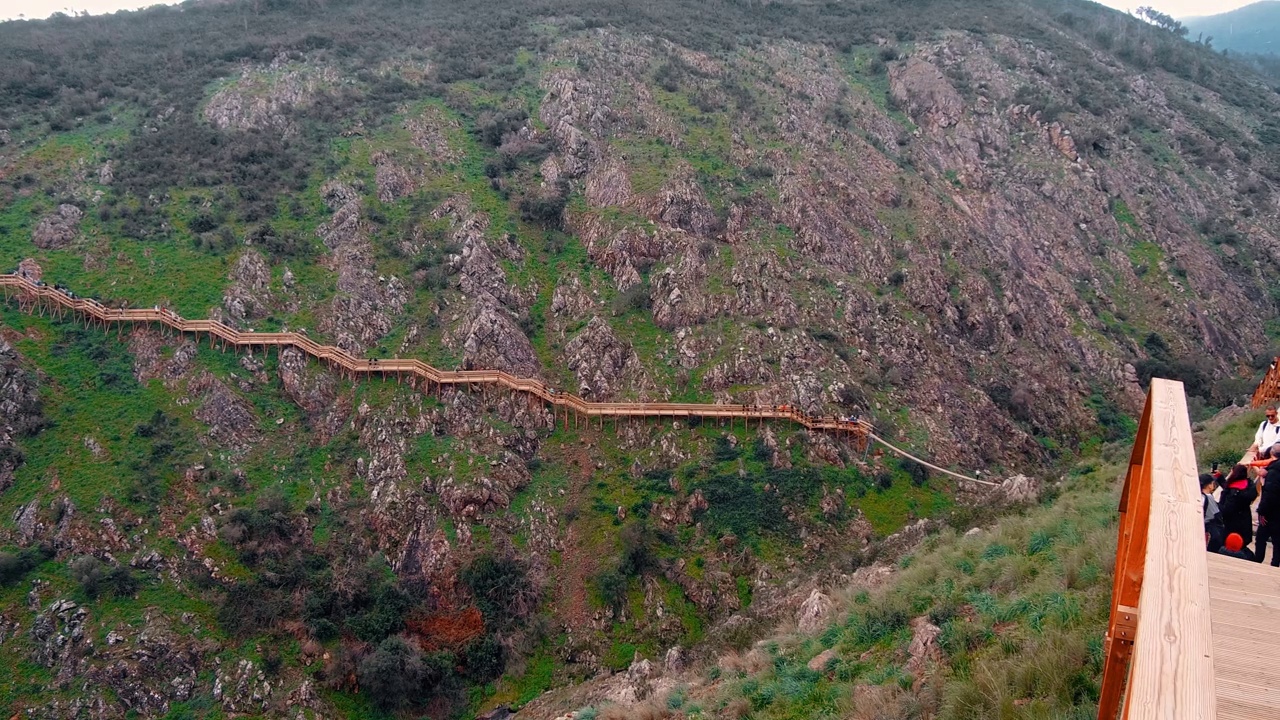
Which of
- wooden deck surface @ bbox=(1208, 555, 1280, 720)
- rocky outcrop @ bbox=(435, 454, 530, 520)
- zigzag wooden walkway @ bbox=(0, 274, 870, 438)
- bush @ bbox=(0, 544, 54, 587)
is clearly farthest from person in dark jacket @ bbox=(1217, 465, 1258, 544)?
bush @ bbox=(0, 544, 54, 587)

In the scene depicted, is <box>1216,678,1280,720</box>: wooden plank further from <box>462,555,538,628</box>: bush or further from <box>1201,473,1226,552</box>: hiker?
<box>462,555,538,628</box>: bush

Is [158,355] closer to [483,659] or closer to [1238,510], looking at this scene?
[483,659]

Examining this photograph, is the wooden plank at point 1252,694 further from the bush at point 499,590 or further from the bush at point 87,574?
the bush at point 87,574

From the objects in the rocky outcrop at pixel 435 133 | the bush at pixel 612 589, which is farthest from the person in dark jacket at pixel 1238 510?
the rocky outcrop at pixel 435 133

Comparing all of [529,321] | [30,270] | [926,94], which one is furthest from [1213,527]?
[926,94]

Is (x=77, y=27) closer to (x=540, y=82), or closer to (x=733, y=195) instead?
(x=540, y=82)

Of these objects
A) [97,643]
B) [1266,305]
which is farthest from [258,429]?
[1266,305]
